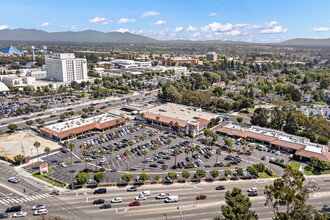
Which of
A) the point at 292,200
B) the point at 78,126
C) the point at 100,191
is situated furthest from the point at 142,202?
the point at 78,126

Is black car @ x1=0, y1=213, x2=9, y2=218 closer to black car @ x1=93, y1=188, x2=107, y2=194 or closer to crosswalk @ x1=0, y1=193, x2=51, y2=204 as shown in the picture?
crosswalk @ x1=0, y1=193, x2=51, y2=204

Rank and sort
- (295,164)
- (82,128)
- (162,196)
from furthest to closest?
1. (82,128)
2. (295,164)
3. (162,196)

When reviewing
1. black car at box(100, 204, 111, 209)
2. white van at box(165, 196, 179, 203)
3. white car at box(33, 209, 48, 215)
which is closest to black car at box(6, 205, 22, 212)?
white car at box(33, 209, 48, 215)

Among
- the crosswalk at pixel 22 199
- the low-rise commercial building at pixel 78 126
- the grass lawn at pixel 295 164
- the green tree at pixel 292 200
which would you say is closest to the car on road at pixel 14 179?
the crosswalk at pixel 22 199

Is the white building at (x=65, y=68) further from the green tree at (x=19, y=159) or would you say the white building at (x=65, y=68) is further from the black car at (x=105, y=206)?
the black car at (x=105, y=206)

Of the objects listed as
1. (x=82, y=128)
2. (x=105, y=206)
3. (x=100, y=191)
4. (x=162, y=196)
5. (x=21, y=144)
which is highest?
(x=82, y=128)

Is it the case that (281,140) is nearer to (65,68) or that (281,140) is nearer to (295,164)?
(295,164)
